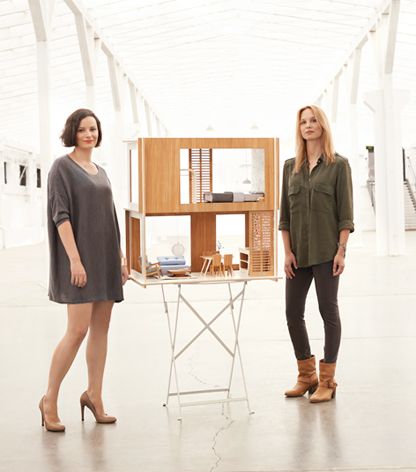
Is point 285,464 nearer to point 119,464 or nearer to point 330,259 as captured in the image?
point 119,464

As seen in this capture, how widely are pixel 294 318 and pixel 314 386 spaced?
0.44 meters

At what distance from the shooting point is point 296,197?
4621mm

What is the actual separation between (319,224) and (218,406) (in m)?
1.19

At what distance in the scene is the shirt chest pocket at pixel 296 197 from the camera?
15.1 ft

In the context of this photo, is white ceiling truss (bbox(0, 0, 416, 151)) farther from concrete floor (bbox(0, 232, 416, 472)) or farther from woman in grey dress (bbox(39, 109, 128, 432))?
woman in grey dress (bbox(39, 109, 128, 432))

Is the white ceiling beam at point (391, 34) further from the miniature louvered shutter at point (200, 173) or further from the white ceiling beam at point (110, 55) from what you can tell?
the miniature louvered shutter at point (200, 173)

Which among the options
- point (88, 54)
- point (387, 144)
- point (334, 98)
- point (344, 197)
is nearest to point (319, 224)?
point (344, 197)

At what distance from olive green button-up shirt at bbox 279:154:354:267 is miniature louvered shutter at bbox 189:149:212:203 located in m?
0.49

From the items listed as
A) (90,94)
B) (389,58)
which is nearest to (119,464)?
(90,94)

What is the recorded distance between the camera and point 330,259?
14.8 ft

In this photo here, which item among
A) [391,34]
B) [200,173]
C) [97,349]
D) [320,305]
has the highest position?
[391,34]

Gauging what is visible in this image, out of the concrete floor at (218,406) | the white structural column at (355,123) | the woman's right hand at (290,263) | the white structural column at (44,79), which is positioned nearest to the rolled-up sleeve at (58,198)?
the concrete floor at (218,406)

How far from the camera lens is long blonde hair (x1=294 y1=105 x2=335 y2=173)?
4527mm

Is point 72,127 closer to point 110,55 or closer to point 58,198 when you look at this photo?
point 58,198
